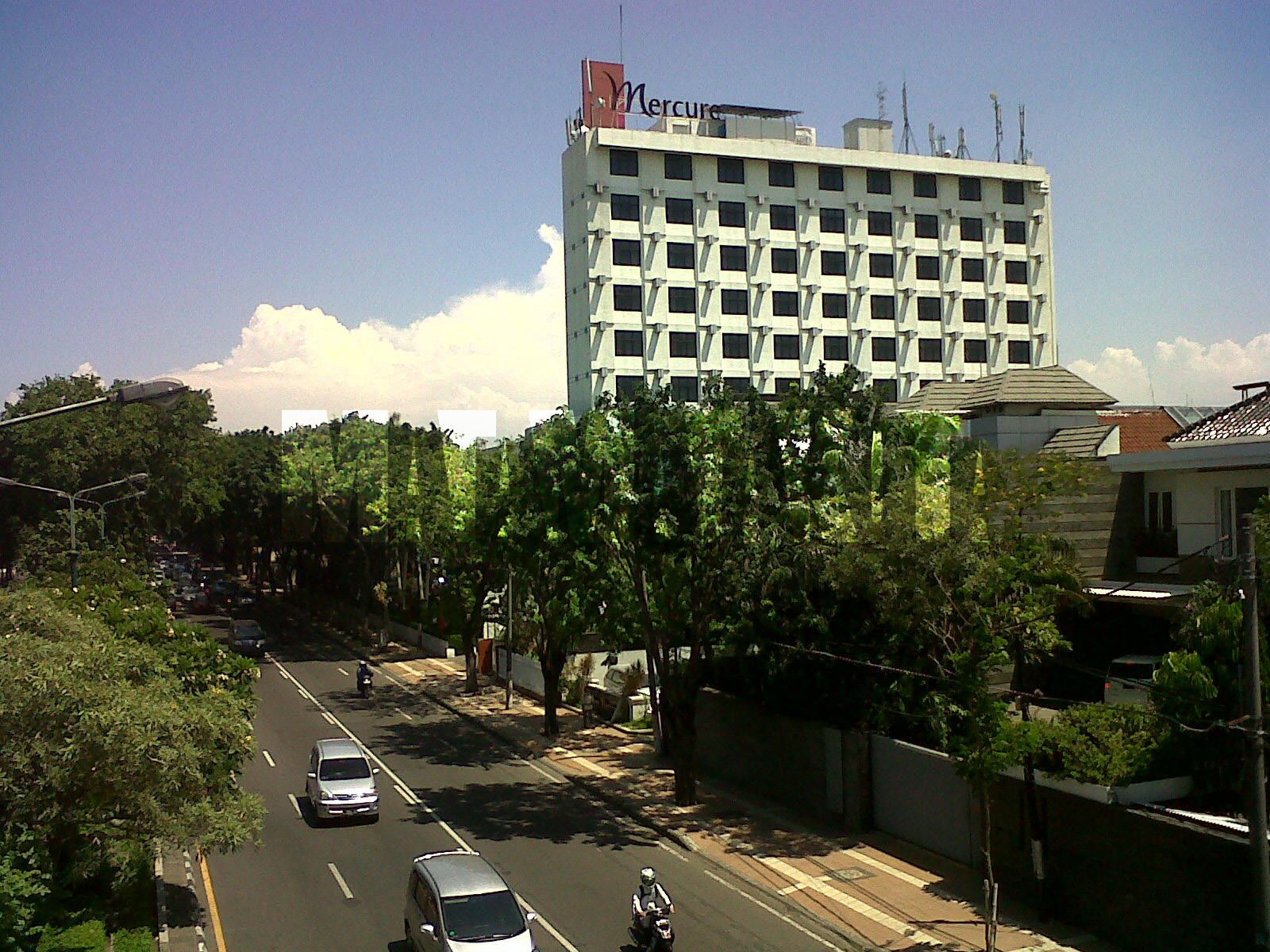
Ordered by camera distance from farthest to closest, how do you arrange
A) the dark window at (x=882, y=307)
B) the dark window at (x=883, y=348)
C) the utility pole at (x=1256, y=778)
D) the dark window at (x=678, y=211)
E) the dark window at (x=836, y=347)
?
the dark window at (x=882, y=307) → the dark window at (x=883, y=348) → the dark window at (x=836, y=347) → the dark window at (x=678, y=211) → the utility pole at (x=1256, y=778)

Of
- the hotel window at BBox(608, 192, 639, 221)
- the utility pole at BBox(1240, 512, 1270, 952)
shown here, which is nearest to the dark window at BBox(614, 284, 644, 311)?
the hotel window at BBox(608, 192, 639, 221)

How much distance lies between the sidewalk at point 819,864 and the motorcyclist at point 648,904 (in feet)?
11.3

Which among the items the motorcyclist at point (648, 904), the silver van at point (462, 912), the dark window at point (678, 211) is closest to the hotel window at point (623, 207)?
the dark window at point (678, 211)

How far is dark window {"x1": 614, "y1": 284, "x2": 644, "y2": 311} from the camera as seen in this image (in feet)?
225

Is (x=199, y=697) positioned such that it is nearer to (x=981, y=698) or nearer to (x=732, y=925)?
(x=732, y=925)

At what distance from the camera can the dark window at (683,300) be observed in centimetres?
7012

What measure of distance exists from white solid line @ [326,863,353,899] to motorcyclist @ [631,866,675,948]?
609cm

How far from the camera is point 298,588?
8194 cm

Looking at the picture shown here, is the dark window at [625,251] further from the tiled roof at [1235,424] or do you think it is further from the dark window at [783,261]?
the tiled roof at [1235,424]

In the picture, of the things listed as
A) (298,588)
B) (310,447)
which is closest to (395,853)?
(310,447)

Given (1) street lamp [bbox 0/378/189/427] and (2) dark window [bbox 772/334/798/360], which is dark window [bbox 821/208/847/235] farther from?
(1) street lamp [bbox 0/378/189/427]

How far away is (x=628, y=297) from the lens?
69.0 m

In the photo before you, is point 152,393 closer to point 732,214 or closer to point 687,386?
point 687,386

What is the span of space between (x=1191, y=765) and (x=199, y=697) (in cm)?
1650
